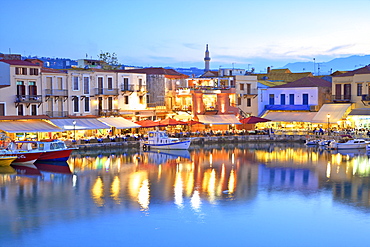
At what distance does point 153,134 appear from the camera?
46.4 metres

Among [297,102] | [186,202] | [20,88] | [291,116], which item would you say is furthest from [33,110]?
[297,102]

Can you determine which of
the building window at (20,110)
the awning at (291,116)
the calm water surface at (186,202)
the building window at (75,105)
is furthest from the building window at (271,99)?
the building window at (20,110)

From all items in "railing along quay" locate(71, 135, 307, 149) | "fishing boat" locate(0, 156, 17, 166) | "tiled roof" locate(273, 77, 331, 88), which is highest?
"tiled roof" locate(273, 77, 331, 88)

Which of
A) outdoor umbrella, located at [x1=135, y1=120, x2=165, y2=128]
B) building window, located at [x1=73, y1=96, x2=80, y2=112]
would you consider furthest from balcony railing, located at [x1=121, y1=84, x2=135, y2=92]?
building window, located at [x1=73, y1=96, x2=80, y2=112]

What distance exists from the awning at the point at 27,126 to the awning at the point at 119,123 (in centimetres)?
550

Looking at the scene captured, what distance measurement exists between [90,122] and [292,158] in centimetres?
1689

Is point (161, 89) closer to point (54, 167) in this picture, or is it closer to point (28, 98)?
point (28, 98)

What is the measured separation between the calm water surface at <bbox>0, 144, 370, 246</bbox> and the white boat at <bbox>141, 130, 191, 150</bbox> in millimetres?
6461

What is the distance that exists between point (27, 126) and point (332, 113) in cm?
2846

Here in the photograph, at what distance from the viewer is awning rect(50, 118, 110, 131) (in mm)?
43625

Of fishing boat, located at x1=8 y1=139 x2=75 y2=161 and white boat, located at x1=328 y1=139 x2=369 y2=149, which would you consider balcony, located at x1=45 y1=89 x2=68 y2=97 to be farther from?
white boat, located at x1=328 y1=139 x2=369 y2=149

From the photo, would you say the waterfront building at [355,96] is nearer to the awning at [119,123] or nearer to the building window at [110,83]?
the awning at [119,123]

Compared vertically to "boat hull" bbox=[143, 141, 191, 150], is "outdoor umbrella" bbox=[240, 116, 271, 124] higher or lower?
higher

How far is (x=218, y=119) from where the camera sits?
5384cm
